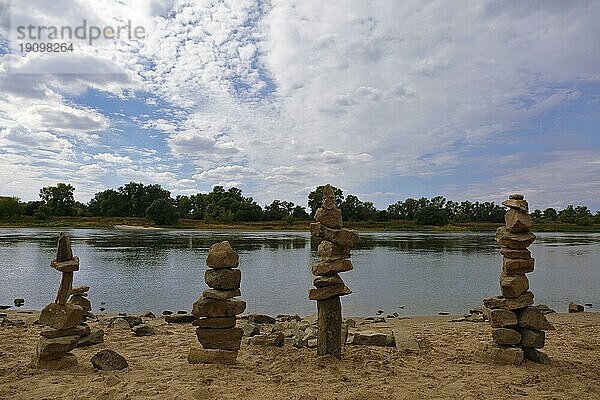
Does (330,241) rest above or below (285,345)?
above

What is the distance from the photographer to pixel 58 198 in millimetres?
117625

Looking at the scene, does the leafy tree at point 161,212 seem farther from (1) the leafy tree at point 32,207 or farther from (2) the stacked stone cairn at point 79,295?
(2) the stacked stone cairn at point 79,295

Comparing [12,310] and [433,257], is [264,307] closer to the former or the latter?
[12,310]

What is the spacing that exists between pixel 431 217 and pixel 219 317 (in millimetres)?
117956

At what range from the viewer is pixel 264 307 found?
20.0 meters

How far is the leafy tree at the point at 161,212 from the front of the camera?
107375 mm

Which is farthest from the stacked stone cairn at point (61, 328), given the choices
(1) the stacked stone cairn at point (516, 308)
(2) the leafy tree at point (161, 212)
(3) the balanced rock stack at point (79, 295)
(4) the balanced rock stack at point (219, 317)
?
(2) the leafy tree at point (161, 212)

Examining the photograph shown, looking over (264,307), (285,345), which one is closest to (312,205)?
(264,307)

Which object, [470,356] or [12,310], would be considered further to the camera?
[12,310]

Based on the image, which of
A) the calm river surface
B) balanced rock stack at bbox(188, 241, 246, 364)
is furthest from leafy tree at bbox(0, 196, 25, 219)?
balanced rock stack at bbox(188, 241, 246, 364)

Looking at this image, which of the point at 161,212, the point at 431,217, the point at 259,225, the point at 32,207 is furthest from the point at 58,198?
the point at 431,217

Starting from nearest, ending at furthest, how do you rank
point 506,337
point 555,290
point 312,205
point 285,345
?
point 506,337
point 285,345
point 555,290
point 312,205

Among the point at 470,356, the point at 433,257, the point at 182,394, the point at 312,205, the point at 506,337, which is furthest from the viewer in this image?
the point at 312,205

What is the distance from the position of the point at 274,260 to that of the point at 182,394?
31985 mm
